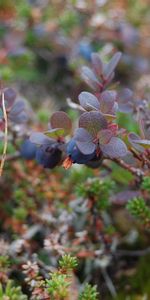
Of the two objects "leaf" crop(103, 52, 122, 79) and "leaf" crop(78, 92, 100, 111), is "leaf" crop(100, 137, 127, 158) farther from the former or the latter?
"leaf" crop(103, 52, 122, 79)

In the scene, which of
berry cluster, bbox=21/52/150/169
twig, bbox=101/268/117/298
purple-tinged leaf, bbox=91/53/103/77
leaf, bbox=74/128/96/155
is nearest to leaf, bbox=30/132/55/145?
berry cluster, bbox=21/52/150/169

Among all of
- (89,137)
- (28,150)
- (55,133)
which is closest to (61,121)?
(55,133)

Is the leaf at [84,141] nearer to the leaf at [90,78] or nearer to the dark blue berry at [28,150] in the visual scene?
the leaf at [90,78]

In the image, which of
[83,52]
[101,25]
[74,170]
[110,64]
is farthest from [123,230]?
[101,25]

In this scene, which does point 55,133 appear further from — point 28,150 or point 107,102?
point 28,150

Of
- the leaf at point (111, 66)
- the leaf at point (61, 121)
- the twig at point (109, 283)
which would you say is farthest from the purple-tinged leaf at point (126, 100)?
the twig at point (109, 283)

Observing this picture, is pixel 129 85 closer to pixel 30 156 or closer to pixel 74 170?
pixel 74 170
